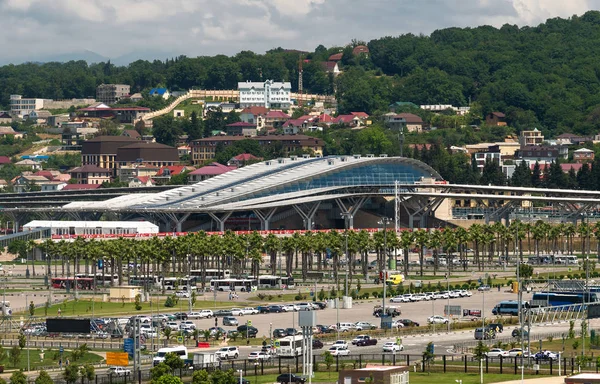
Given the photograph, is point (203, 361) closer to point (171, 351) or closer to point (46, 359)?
point (171, 351)

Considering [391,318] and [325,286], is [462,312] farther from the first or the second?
[325,286]

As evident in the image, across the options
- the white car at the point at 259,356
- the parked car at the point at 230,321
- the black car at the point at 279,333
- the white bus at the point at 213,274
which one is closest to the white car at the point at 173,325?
the parked car at the point at 230,321

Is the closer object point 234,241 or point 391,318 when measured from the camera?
point 391,318

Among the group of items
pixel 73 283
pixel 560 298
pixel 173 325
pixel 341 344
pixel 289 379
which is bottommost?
pixel 73 283

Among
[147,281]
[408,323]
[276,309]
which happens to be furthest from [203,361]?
[147,281]

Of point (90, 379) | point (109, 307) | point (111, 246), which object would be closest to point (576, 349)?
point (90, 379)

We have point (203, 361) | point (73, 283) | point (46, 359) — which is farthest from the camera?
point (73, 283)

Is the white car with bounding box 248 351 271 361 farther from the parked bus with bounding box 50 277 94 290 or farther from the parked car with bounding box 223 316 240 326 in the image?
the parked bus with bounding box 50 277 94 290
